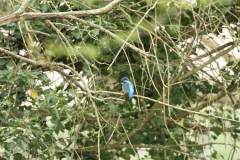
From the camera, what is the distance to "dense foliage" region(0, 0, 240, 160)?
341 centimetres

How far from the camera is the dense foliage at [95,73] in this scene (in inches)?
134

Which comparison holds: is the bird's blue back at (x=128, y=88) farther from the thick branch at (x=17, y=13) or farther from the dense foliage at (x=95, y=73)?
the thick branch at (x=17, y=13)

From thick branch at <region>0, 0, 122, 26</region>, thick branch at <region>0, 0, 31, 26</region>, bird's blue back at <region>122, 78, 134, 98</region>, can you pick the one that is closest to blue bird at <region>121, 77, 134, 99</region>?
bird's blue back at <region>122, 78, 134, 98</region>

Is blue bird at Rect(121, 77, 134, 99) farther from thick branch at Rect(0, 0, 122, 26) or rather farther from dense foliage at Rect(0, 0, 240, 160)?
thick branch at Rect(0, 0, 122, 26)

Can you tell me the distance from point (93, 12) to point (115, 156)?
2415mm

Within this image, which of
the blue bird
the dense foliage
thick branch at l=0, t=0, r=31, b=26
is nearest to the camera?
thick branch at l=0, t=0, r=31, b=26

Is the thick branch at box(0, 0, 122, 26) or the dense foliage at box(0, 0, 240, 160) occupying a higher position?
the thick branch at box(0, 0, 122, 26)

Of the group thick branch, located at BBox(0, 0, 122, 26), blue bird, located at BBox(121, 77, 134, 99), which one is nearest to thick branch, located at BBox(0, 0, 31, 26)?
thick branch, located at BBox(0, 0, 122, 26)

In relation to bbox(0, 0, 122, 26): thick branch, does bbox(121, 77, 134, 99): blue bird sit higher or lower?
lower

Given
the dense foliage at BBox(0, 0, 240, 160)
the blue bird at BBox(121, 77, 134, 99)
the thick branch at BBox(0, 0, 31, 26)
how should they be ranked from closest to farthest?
1. the thick branch at BBox(0, 0, 31, 26)
2. the dense foliage at BBox(0, 0, 240, 160)
3. the blue bird at BBox(121, 77, 134, 99)

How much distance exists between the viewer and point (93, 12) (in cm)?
278

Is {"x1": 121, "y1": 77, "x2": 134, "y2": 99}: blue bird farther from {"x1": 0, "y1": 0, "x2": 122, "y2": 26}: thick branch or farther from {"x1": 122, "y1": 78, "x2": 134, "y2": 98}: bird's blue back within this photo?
{"x1": 0, "y1": 0, "x2": 122, "y2": 26}: thick branch

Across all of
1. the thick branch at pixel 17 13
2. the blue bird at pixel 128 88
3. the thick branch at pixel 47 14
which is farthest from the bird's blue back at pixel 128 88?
the thick branch at pixel 17 13

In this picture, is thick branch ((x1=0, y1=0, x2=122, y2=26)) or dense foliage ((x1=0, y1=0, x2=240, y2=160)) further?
dense foliage ((x1=0, y1=0, x2=240, y2=160))
